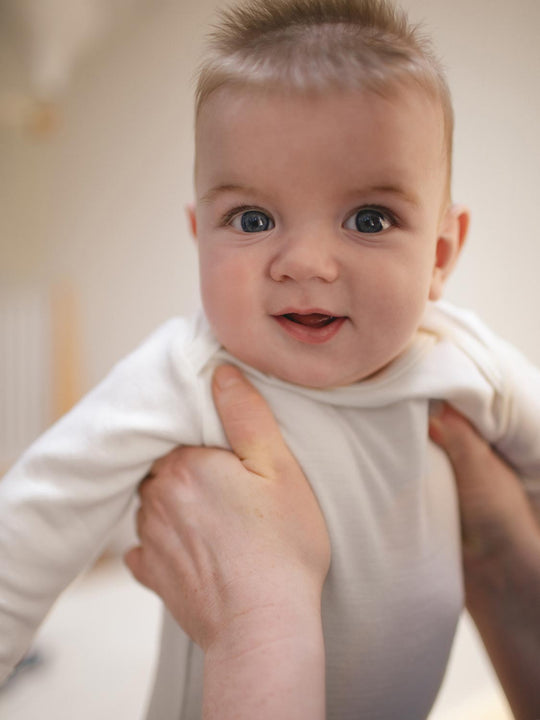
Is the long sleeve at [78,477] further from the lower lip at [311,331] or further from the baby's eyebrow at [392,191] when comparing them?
the baby's eyebrow at [392,191]

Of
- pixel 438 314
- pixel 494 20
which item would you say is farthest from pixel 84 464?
pixel 494 20

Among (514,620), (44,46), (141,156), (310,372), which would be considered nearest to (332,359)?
(310,372)

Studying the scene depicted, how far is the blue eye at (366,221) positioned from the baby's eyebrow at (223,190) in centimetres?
7

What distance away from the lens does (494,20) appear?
1.49 feet

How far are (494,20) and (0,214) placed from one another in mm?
873

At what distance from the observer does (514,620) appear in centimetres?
56

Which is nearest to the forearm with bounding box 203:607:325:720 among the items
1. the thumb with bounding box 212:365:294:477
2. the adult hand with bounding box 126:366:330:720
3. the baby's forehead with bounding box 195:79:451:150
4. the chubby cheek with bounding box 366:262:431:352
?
the adult hand with bounding box 126:366:330:720

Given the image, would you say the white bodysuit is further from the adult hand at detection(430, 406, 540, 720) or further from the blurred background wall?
the blurred background wall

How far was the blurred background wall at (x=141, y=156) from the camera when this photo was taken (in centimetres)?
46

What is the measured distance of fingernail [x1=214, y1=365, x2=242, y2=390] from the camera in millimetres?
490

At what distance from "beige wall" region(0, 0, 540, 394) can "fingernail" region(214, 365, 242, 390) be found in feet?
0.84

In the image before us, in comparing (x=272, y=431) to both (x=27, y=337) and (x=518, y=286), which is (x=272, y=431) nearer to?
(x=518, y=286)

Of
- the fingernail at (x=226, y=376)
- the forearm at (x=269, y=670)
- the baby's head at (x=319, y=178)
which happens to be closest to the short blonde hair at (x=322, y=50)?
the baby's head at (x=319, y=178)

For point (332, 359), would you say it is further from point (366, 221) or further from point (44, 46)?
point (44, 46)
